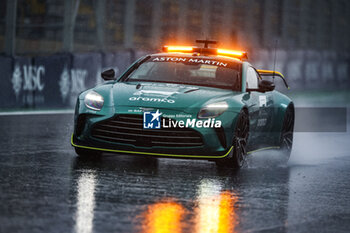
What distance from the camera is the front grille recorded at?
10484 millimetres

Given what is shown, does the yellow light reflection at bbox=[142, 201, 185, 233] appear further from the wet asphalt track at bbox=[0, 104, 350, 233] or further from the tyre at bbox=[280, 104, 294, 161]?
the tyre at bbox=[280, 104, 294, 161]

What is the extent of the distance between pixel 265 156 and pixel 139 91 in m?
2.93

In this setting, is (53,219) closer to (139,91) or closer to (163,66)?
(139,91)

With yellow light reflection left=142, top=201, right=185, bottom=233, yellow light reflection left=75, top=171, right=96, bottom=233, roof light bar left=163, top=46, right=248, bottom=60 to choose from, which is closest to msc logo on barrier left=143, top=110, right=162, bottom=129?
yellow light reflection left=75, top=171, right=96, bottom=233

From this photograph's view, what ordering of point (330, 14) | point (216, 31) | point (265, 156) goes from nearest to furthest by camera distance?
point (265, 156) < point (216, 31) < point (330, 14)

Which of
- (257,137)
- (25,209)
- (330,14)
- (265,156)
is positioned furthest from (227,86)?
(330,14)

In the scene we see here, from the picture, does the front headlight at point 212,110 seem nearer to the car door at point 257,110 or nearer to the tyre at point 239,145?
the tyre at point 239,145

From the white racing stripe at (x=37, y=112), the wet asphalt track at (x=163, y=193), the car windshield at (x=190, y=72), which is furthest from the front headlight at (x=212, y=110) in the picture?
the white racing stripe at (x=37, y=112)

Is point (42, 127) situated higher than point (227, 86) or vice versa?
point (227, 86)

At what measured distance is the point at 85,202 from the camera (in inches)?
318

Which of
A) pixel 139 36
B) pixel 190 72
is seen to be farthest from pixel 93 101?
pixel 139 36

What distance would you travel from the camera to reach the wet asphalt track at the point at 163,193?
287 inches

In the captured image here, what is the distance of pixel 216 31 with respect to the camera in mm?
33844

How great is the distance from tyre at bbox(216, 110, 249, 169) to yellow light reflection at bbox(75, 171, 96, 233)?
1.70 m
